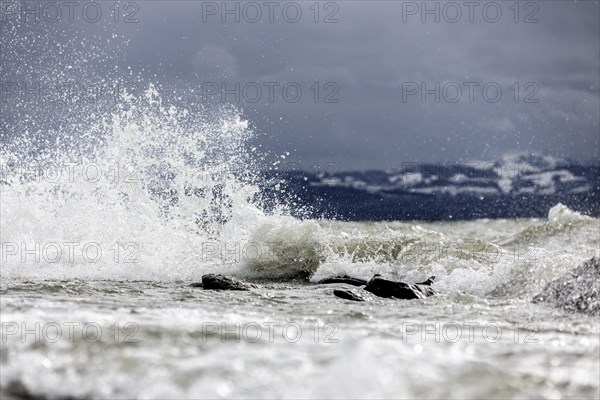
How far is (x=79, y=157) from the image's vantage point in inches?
420

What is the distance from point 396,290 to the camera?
21.4 feet

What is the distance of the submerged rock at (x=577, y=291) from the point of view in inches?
231

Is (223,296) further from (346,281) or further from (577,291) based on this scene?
(577,291)

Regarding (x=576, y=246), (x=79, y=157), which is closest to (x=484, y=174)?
(x=576, y=246)

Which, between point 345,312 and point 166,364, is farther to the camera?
point 345,312

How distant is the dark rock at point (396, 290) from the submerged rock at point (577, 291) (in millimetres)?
965

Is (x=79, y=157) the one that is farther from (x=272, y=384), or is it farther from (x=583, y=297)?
(x=272, y=384)

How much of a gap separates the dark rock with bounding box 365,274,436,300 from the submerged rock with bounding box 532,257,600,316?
96cm

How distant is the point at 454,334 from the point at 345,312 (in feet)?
3.62

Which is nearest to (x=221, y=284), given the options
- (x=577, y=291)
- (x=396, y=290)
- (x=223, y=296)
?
(x=223, y=296)

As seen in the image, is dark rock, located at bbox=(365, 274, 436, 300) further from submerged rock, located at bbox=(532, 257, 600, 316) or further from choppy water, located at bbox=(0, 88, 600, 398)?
submerged rock, located at bbox=(532, 257, 600, 316)

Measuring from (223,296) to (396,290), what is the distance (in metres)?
1.53

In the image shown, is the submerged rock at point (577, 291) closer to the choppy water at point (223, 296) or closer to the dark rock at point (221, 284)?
the choppy water at point (223, 296)

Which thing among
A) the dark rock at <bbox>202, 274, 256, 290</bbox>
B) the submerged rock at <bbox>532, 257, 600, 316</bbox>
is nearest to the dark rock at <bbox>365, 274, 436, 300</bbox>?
the submerged rock at <bbox>532, 257, 600, 316</bbox>
